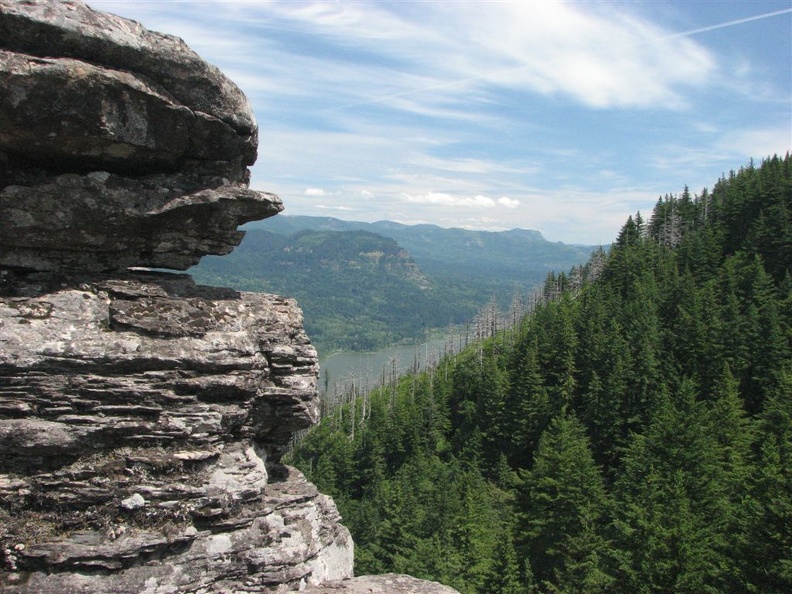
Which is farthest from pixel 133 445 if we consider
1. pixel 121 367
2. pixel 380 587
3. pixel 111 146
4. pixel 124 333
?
pixel 380 587

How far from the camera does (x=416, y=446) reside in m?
94.1

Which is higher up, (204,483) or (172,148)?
(172,148)

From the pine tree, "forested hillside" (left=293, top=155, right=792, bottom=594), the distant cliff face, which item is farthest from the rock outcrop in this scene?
the pine tree

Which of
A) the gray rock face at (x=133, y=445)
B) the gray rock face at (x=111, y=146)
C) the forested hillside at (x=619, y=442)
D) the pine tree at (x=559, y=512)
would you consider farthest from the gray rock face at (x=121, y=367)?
the pine tree at (x=559, y=512)

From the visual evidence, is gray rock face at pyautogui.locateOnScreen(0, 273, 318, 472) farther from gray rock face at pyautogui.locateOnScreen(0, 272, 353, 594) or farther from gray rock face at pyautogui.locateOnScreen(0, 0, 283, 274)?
gray rock face at pyautogui.locateOnScreen(0, 0, 283, 274)

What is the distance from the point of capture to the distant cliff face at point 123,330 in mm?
12484

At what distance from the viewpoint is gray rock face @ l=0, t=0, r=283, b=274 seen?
40.5 feet

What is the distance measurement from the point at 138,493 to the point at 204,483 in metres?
1.54

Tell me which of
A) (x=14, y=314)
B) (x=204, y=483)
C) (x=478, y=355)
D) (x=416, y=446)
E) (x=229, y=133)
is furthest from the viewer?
(x=478, y=355)

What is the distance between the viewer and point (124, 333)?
45.5 feet

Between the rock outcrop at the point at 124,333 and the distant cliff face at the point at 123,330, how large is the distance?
37 mm

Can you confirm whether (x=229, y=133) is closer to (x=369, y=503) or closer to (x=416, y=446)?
(x=369, y=503)

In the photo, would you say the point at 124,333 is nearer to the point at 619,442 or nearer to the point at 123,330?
the point at 123,330

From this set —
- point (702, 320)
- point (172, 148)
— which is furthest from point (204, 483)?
point (702, 320)
